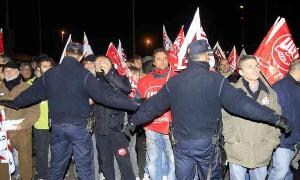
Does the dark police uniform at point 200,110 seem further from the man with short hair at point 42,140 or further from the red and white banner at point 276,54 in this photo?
the man with short hair at point 42,140

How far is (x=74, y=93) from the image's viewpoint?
19.8 ft

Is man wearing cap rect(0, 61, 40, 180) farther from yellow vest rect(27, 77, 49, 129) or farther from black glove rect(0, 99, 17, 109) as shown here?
black glove rect(0, 99, 17, 109)

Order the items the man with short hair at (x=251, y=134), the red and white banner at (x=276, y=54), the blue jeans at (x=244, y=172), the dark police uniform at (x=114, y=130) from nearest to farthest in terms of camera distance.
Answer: the man with short hair at (x=251, y=134)
the blue jeans at (x=244, y=172)
the red and white banner at (x=276, y=54)
the dark police uniform at (x=114, y=130)

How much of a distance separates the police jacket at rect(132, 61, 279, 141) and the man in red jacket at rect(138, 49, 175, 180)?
1.71 meters

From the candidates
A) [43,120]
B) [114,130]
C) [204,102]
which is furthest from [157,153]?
[204,102]

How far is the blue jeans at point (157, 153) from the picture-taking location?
6.94 meters

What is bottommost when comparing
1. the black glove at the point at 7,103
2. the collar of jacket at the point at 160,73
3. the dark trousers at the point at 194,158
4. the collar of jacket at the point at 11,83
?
the dark trousers at the point at 194,158

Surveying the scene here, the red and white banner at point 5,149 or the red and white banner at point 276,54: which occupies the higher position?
the red and white banner at point 276,54

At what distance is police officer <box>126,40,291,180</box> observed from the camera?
197 inches

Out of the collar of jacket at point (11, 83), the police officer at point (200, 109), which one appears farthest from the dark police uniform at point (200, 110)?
the collar of jacket at point (11, 83)

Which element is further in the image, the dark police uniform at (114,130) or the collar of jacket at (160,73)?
the collar of jacket at (160,73)

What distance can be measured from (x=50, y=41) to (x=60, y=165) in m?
59.5

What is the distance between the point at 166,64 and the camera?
7.04 m

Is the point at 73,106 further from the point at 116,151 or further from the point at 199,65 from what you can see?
the point at 199,65
